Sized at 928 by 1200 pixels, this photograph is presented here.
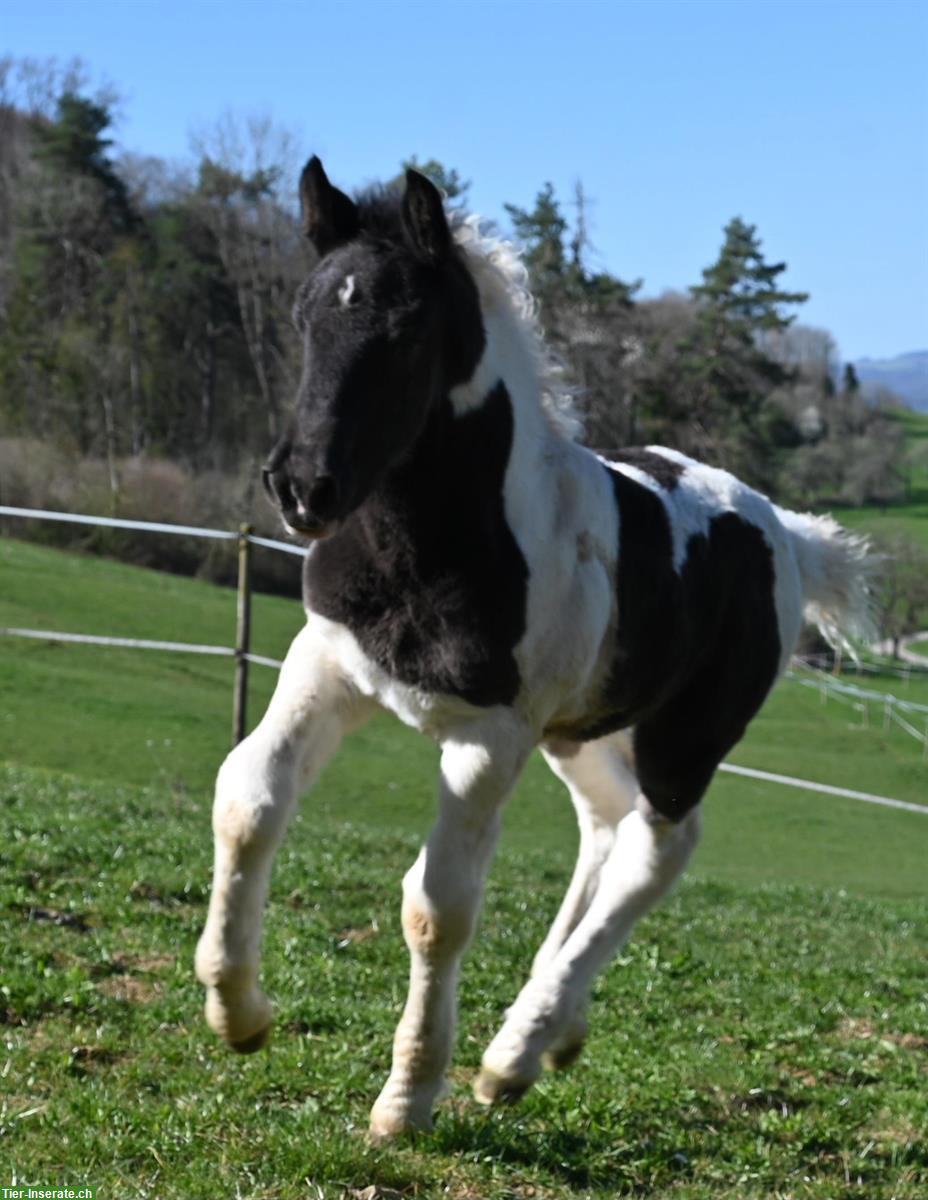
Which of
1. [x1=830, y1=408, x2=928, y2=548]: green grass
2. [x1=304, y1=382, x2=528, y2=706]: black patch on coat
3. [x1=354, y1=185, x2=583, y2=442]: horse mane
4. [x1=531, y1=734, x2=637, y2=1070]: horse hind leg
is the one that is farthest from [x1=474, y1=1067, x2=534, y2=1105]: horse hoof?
[x1=830, y1=408, x2=928, y2=548]: green grass

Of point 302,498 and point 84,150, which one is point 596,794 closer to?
point 302,498

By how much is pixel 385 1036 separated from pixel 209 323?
2154 inches

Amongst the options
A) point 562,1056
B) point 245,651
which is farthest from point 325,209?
point 245,651

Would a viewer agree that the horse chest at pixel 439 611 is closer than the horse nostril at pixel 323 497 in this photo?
No

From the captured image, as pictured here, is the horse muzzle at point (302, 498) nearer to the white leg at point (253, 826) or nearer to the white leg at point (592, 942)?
the white leg at point (253, 826)

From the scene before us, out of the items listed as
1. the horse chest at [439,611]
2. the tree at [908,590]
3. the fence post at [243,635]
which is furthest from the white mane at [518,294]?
the tree at [908,590]

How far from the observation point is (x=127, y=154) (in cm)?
6362

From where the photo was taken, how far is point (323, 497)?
400 cm

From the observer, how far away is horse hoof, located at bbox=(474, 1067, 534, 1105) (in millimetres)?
4848

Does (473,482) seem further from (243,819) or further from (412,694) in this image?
(243,819)

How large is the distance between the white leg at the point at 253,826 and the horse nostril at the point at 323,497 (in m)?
0.61

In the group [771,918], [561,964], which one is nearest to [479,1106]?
[561,964]

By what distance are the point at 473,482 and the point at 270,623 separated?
107 ft

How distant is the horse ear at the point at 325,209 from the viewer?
14.8ft
